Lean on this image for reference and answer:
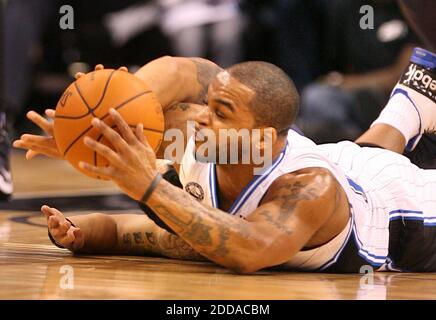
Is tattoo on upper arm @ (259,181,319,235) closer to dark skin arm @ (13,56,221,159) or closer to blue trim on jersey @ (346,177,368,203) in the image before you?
blue trim on jersey @ (346,177,368,203)

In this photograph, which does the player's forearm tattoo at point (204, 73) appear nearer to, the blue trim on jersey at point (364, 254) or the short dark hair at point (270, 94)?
the short dark hair at point (270, 94)

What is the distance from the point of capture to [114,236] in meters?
3.97

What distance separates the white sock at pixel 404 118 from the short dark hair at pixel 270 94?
4.89 feet

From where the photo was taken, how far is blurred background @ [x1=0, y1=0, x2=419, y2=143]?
9.09 meters

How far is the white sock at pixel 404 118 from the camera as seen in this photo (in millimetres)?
4742

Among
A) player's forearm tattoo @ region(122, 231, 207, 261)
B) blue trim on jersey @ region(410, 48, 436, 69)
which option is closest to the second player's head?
player's forearm tattoo @ region(122, 231, 207, 261)

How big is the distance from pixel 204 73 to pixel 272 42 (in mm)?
5647

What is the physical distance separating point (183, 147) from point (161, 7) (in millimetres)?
6306

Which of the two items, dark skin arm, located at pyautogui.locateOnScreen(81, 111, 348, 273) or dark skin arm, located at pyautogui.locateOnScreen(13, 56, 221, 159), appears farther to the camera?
dark skin arm, located at pyautogui.locateOnScreen(13, 56, 221, 159)

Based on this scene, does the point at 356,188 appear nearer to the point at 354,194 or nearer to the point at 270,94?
the point at 354,194

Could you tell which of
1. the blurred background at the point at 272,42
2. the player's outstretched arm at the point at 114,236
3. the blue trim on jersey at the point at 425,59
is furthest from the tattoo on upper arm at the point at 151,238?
the blurred background at the point at 272,42

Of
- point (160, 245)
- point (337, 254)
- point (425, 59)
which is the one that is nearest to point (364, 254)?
point (337, 254)

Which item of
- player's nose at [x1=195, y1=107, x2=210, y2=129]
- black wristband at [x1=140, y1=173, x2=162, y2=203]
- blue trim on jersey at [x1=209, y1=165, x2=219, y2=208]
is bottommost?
blue trim on jersey at [x1=209, y1=165, x2=219, y2=208]

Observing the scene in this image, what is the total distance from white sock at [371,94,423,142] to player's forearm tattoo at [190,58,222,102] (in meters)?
1.06
